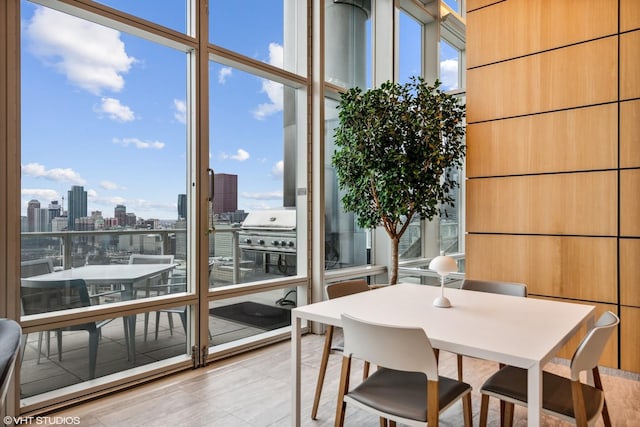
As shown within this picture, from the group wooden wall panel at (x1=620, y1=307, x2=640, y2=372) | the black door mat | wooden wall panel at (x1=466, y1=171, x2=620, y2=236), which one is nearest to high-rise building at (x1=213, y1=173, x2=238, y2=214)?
→ the black door mat

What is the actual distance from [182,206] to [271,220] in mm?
981

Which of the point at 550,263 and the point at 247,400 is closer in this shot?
the point at 247,400

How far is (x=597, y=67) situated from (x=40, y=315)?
4257mm

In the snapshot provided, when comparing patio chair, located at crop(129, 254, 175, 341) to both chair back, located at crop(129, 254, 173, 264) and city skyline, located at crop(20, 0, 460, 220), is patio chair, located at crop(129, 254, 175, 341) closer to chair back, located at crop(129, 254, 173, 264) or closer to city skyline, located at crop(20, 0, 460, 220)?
chair back, located at crop(129, 254, 173, 264)

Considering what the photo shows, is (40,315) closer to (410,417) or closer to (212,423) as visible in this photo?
(212,423)

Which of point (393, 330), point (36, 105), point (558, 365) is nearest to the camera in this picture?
point (393, 330)

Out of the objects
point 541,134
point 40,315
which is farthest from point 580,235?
point 40,315

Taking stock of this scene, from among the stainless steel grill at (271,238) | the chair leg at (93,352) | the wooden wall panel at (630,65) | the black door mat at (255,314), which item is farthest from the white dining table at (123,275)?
the wooden wall panel at (630,65)

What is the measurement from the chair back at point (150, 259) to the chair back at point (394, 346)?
194 cm

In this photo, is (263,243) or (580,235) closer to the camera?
(580,235)

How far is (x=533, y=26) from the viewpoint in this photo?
3479mm

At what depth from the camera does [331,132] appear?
4.61 metres

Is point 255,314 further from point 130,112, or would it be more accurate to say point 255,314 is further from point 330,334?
point 130,112

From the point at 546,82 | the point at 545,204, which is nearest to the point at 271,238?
the point at 545,204
